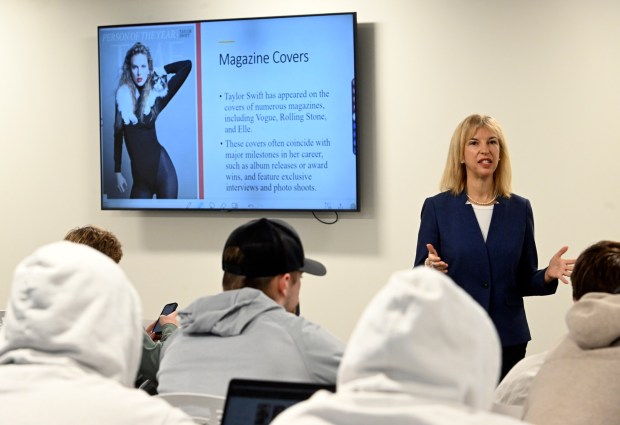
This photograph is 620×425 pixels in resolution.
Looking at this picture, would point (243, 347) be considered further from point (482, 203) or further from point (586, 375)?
point (482, 203)

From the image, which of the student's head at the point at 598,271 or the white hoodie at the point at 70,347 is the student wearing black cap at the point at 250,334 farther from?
the student's head at the point at 598,271

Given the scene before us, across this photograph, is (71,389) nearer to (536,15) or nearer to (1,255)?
(536,15)

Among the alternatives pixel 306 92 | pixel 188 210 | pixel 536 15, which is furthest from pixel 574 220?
pixel 188 210

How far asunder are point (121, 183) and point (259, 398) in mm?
3899

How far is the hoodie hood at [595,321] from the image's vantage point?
220 cm

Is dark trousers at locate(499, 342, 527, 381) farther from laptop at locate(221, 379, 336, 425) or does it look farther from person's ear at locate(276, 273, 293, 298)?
laptop at locate(221, 379, 336, 425)

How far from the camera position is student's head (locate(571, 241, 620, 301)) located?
2469 mm

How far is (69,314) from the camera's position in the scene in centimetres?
166

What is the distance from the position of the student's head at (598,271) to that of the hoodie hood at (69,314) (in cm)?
135

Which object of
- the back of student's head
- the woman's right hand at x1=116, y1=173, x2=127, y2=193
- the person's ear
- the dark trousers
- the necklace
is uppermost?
the woman's right hand at x1=116, y1=173, x2=127, y2=193

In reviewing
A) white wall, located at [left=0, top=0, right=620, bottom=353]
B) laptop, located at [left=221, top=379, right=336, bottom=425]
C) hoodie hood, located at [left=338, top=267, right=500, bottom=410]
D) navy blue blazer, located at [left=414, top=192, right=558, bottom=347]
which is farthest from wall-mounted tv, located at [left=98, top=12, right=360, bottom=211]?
hoodie hood, located at [left=338, top=267, right=500, bottom=410]

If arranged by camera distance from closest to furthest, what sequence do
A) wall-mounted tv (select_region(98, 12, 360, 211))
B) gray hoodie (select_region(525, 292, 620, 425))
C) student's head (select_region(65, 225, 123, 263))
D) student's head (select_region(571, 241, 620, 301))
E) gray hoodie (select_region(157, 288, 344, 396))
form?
gray hoodie (select_region(525, 292, 620, 425)) < gray hoodie (select_region(157, 288, 344, 396)) < student's head (select_region(571, 241, 620, 301)) < student's head (select_region(65, 225, 123, 263)) < wall-mounted tv (select_region(98, 12, 360, 211))

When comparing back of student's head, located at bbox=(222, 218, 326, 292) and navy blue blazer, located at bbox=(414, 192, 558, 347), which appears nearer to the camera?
back of student's head, located at bbox=(222, 218, 326, 292)

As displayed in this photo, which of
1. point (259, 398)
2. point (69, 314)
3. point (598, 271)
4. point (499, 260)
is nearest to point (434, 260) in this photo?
point (499, 260)
